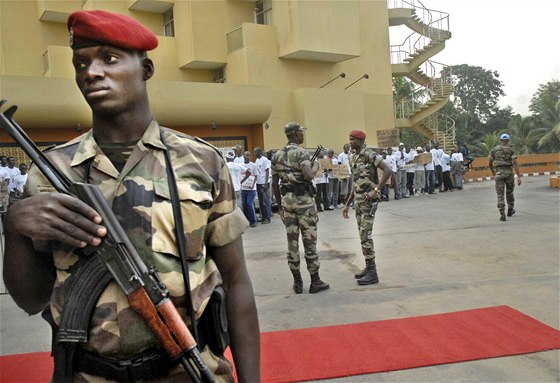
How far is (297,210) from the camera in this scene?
5.91 m

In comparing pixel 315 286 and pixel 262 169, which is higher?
pixel 262 169

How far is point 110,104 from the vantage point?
4.49 feet

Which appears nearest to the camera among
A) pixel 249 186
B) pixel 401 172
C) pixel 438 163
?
pixel 249 186

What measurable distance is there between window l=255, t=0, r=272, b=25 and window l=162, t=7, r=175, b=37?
3.18 meters

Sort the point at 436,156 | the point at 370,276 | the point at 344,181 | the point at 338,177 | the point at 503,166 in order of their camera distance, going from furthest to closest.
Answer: the point at 436,156
the point at 344,181
the point at 338,177
the point at 503,166
the point at 370,276

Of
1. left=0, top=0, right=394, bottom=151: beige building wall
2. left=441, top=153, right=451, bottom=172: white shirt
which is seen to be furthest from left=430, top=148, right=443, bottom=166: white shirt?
left=0, top=0, right=394, bottom=151: beige building wall

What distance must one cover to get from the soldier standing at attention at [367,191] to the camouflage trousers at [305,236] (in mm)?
629

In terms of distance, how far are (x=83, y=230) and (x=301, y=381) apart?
2594mm

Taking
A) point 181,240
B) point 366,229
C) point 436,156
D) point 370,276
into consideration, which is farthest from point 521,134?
point 181,240

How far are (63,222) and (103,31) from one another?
1.64 ft

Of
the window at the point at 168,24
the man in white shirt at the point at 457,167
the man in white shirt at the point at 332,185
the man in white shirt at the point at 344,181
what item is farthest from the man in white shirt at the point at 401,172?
the window at the point at 168,24

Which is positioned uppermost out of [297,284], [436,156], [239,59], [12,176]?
[239,59]

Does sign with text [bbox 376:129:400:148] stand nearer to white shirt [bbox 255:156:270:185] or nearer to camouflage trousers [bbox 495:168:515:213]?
white shirt [bbox 255:156:270:185]

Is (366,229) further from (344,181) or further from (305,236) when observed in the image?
(344,181)
